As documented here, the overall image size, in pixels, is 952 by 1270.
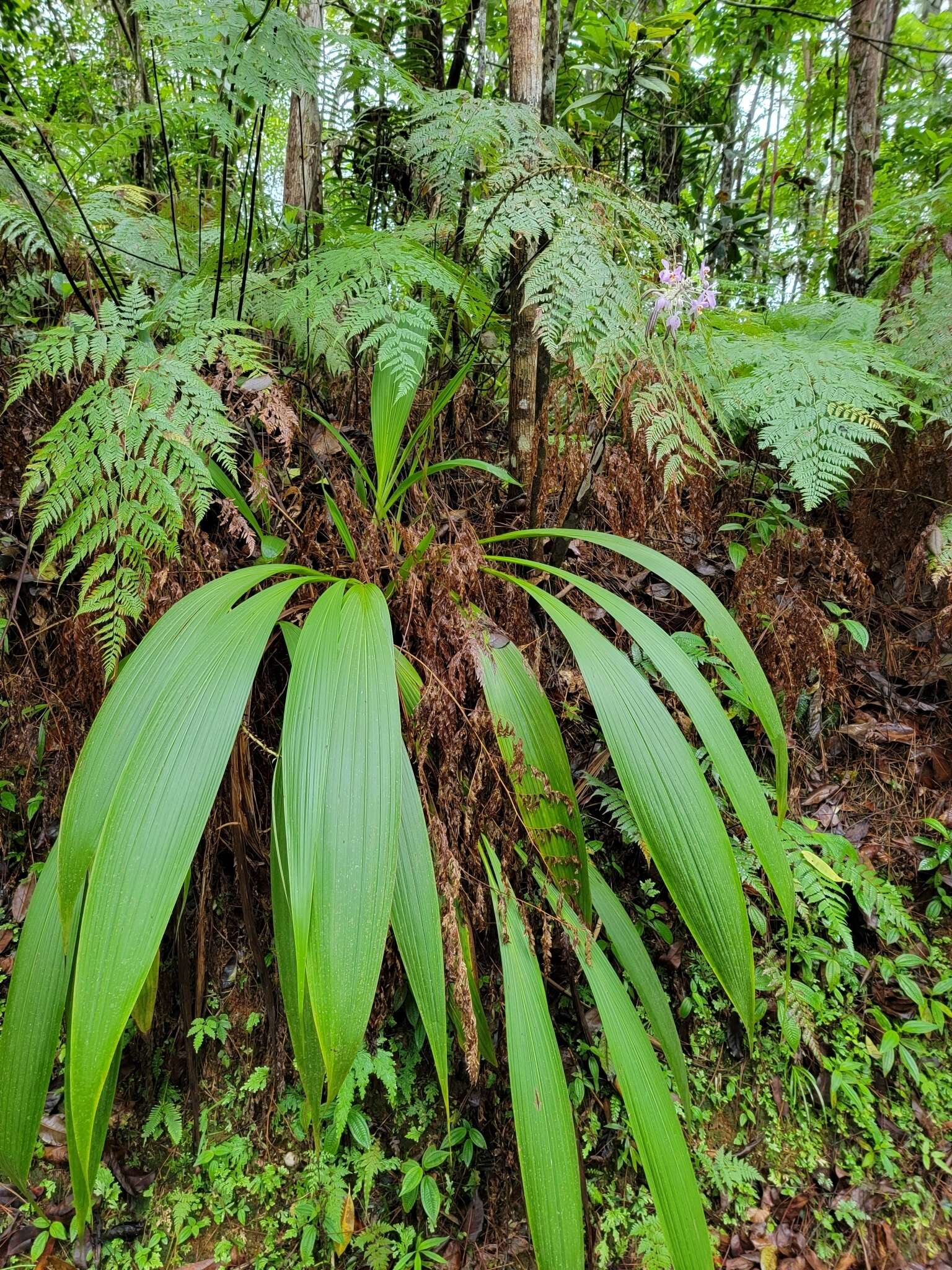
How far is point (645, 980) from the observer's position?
3.69 ft

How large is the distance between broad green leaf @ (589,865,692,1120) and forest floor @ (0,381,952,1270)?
15cm

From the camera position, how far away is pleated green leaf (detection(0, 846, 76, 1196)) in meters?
0.78

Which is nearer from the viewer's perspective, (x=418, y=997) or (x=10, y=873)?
(x=418, y=997)

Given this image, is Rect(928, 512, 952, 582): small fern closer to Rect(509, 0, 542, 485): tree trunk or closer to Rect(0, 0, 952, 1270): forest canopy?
Rect(0, 0, 952, 1270): forest canopy

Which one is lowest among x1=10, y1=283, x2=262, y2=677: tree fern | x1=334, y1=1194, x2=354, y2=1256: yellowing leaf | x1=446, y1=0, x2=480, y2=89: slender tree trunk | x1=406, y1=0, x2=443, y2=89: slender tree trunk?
x1=334, y1=1194, x2=354, y2=1256: yellowing leaf

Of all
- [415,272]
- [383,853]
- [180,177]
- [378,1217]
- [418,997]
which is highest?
[180,177]

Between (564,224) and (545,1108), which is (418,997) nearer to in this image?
(545,1108)

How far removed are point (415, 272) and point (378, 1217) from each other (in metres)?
1.77

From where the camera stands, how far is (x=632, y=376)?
1.22 meters

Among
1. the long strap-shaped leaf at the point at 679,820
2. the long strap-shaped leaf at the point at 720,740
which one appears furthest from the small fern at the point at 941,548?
the long strap-shaped leaf at the point at 679,820

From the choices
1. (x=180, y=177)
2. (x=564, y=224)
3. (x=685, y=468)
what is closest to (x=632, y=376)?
(x=685, y=468)

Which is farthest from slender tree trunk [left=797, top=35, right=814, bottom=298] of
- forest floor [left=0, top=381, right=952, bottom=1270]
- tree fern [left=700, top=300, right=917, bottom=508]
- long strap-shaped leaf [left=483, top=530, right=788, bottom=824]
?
long strap-shaped leaf [left=483, top=530, right=788, bottom=824]

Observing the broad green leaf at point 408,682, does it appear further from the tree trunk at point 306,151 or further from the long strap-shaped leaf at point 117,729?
the tree trunk at point 306,151

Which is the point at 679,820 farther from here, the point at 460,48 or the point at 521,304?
the point at 460,48
